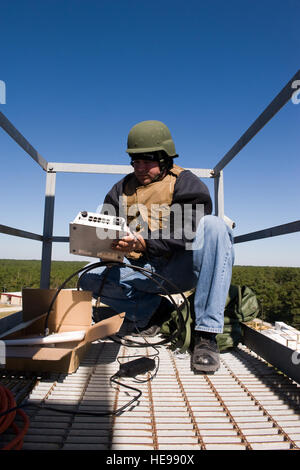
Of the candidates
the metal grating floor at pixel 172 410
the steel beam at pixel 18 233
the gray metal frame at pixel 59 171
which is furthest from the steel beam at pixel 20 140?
the metal grating floor at pixel 172 410

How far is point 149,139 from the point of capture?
1.69 m

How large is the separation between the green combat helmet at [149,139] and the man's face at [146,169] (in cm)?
8

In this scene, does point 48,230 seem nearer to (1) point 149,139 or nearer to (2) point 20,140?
(2) point 20,140

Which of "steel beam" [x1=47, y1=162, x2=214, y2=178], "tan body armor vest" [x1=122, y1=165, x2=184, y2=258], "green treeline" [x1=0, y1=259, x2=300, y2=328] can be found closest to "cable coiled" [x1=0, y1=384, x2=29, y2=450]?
"tan body armor vest" [x1=122, y1=165, x2=184, y2=258]

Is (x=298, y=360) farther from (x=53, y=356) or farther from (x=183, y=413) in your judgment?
(x=53, y=356)

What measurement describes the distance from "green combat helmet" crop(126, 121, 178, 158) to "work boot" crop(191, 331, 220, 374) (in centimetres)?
98

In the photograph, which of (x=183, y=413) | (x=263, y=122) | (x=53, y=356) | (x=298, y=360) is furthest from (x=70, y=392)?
(x=263, y=122)

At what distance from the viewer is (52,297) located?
1444mm

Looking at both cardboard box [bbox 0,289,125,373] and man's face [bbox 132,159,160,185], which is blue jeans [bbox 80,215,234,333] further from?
man's face [bbox 132,159,160,185]

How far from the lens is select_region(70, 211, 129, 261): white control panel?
132 centimetres

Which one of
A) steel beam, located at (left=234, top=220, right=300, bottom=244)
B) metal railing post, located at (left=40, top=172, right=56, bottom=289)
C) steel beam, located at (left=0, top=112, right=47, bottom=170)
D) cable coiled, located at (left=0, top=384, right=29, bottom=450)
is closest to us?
cable coiled, located at (left=0, top=384, right=29, bottom=450)

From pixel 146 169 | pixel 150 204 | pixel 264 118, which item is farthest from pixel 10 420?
pixel 264 118

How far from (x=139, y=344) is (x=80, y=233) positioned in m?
0.65

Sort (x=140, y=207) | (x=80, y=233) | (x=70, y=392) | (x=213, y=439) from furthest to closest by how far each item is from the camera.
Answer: (x=140, y=207) < (x=80, y=233) < (x=70, y=392) < (x=213, y=439)
